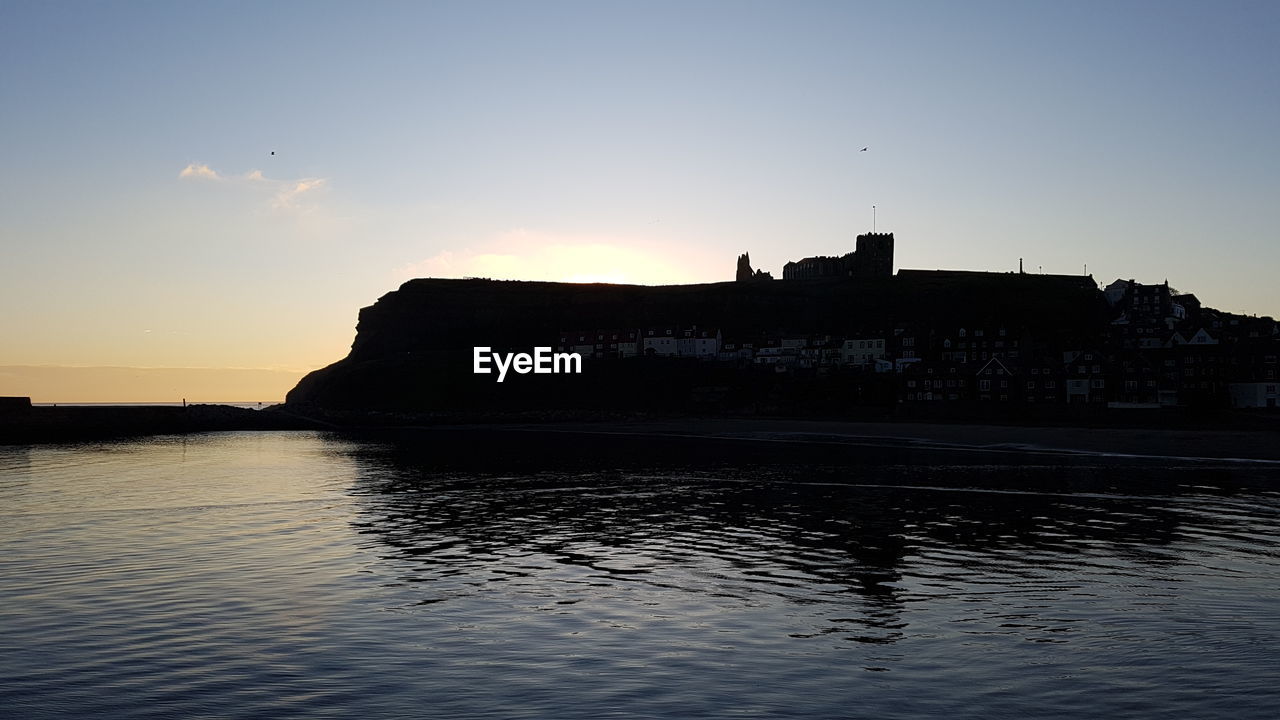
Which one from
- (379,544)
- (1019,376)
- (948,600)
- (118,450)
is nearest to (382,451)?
(118,450)

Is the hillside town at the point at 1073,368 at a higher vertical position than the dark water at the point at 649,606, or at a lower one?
higher

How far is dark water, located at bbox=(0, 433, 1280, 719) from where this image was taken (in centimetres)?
1444

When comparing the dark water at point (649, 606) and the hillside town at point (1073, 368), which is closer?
the dark water at point (649, 606)

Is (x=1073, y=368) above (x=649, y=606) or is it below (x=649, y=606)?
above

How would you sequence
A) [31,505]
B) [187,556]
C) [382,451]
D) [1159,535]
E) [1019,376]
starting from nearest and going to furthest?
[187,556]
[1159,535]
[31,505]
[382,451]
[1019,376]

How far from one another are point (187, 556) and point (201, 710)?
56.7 feet

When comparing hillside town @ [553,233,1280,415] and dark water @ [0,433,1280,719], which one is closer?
dark water @ [0,433,1280,719]

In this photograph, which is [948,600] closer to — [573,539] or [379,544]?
[573,539]

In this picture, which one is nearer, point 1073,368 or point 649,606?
point 649,606

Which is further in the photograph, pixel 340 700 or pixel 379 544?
pixel 379 544

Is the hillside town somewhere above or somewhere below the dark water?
above

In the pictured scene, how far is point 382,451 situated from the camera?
3612 inches

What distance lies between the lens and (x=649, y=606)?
835 inches

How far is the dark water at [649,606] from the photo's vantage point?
1444 cm
